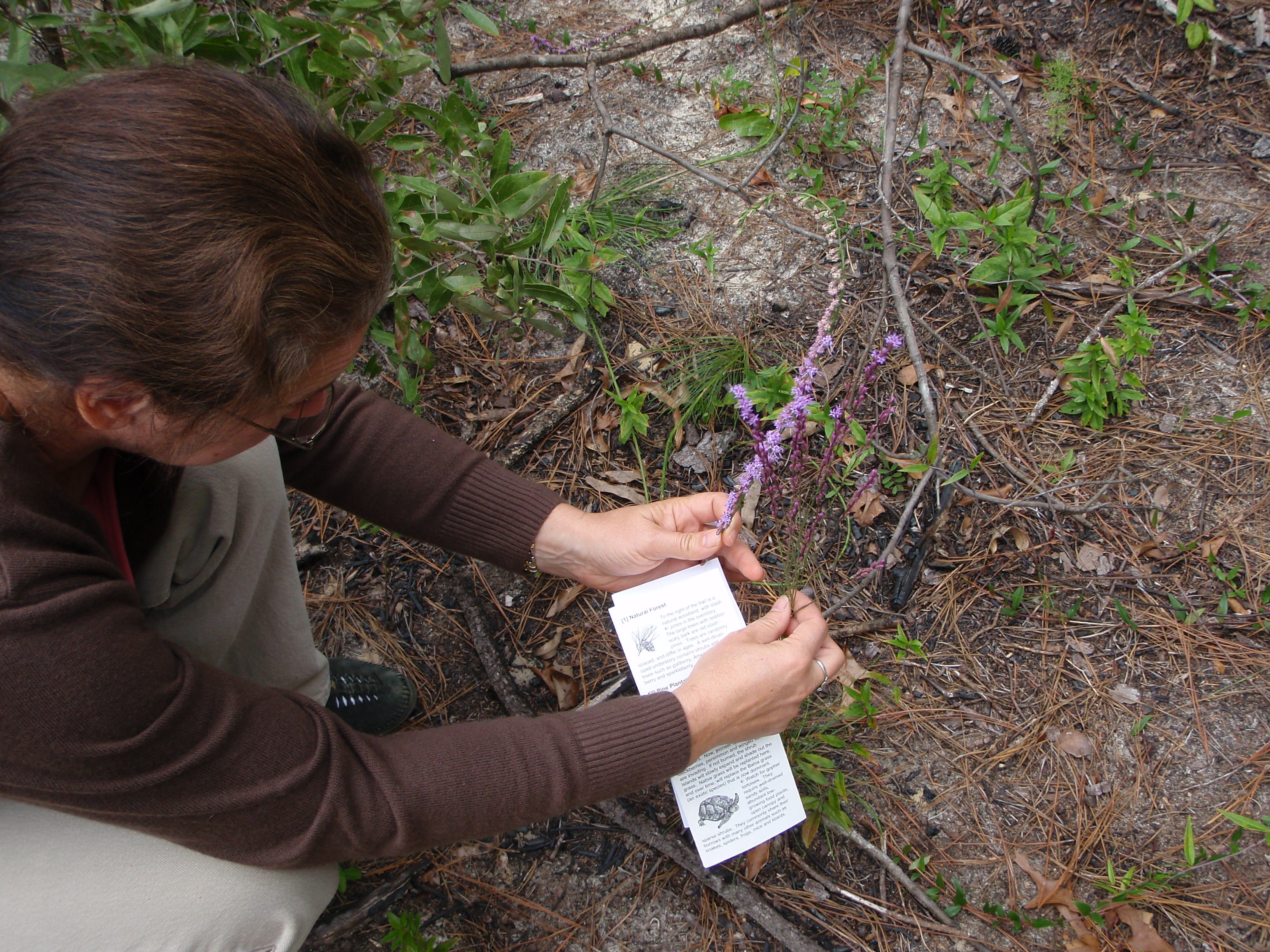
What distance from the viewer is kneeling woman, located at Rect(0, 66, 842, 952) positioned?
98 cm

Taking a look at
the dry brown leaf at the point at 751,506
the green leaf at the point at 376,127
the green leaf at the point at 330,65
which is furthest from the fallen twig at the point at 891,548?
the green leaf at the point at 330,65

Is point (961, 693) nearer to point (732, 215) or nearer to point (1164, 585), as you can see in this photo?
point (1164, 585)

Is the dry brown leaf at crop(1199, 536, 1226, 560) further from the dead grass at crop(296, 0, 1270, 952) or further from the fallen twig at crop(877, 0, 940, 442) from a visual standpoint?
the fallen twig at crop(877, 0, 940, 442)

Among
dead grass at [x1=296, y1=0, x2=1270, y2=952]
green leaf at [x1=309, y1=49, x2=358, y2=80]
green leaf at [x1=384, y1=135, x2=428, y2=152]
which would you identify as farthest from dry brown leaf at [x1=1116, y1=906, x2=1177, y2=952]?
green leaf at [x1=309, y1=49, x2=358, y2=80]

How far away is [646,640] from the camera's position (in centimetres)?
176

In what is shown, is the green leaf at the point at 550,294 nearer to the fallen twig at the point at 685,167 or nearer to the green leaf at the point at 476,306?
the green leaf at the point at 476,306

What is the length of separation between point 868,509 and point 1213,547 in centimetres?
89

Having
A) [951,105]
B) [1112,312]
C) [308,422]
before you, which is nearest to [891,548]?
[1112,312]

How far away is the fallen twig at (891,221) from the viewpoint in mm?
2047

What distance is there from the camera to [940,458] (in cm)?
217

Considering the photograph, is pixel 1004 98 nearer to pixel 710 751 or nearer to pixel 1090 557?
pixel 1090 557

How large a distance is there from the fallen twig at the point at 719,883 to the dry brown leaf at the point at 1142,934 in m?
0.68

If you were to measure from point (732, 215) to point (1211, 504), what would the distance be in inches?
68.0

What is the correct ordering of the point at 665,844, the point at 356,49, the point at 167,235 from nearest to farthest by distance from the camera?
1. the point at 167,235
2. the point at 356,49
3. the point at 665,844
